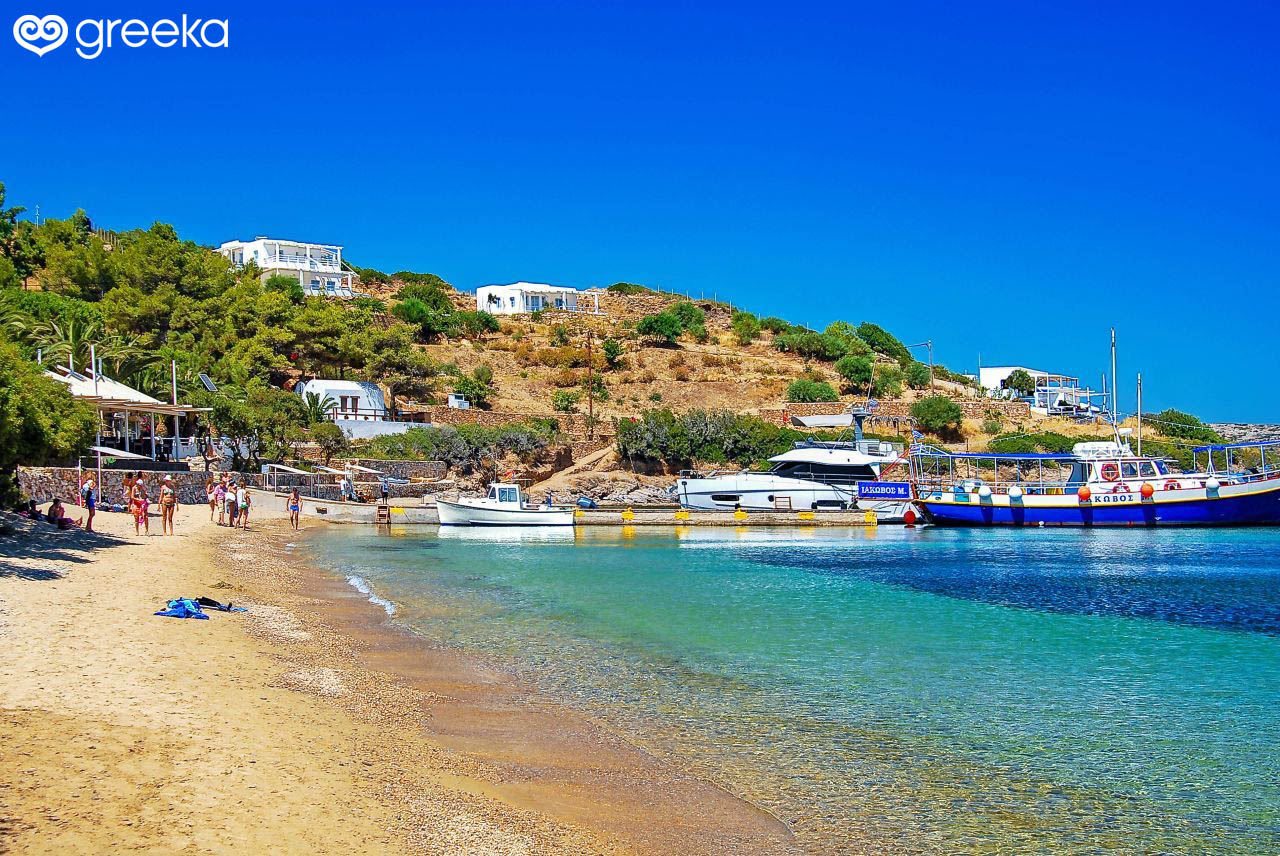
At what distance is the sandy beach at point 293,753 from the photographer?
573cm

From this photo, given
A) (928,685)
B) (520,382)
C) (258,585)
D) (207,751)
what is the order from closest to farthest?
(207,751), (928,685), (258,585), (520,382)

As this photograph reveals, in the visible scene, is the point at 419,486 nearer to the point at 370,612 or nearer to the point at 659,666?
the point at 370,612

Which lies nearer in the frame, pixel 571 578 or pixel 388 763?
pixel 388 763

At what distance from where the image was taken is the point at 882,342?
86.2 metres

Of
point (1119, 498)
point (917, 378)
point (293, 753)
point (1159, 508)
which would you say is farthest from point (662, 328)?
point (293, 753)


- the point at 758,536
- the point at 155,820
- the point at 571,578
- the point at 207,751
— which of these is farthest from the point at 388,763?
the point at 758,536

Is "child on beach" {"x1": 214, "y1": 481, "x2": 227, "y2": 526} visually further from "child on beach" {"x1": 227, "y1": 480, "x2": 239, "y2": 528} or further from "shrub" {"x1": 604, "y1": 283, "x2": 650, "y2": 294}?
"shrub" {"x1": 604, "y1": 283, "x2": 650, "y2": 294}

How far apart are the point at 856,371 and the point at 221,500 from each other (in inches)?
1949

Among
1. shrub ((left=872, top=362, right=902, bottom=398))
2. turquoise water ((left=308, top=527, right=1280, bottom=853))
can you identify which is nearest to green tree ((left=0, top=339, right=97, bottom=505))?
turquoise water ((left=308, top=527, right=1280, bottom=853))

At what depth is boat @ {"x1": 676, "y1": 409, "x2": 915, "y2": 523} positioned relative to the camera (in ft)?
140

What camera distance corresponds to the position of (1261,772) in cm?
873

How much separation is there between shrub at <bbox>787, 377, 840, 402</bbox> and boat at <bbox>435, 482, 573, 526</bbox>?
31.5m

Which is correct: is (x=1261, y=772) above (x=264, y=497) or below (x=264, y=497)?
below

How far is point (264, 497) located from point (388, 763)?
97.1ft
